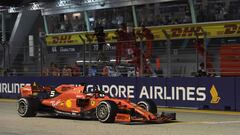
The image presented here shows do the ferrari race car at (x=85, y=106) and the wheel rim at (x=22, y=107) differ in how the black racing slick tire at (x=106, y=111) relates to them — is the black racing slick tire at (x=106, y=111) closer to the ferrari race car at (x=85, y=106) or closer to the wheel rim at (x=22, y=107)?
the ferrari race car at (x=85, y=106)

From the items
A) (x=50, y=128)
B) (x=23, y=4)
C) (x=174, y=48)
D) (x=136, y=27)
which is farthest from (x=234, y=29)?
(x=23, y=4)

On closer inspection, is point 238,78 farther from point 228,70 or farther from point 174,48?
point 174,48

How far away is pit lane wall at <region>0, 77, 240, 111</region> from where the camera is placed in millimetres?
17703

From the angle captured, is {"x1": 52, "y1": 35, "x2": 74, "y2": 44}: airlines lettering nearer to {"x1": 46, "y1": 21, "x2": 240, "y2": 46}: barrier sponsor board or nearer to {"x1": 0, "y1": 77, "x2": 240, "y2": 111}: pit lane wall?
{"x1": 46, "y1": 21, "x2": 240, "y2": 46}: barrier sponsor board

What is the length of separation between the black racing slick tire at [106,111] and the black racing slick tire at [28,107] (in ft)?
8.03

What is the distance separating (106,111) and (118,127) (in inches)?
31.8

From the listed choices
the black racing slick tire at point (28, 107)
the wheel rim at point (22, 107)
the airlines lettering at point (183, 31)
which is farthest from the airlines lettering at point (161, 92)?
the airlines lettering at point (183, 31)

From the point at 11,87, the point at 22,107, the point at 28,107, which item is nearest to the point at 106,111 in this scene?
the point at 28,107

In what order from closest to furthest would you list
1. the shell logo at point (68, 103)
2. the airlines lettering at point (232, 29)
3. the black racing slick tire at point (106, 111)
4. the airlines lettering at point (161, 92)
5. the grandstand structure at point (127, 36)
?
the black racing slick tire at point (106, 111) < the shell logo at point (68, 103) < the airlines lettering at point (161, 92) < the grandstand structure at point (127, 36) < the airlines lettering at point (232, 29)

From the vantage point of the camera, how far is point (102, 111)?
13992 millimetres

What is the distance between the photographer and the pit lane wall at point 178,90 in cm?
1770

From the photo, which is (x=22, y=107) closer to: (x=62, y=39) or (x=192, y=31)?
(x=192, y=31)

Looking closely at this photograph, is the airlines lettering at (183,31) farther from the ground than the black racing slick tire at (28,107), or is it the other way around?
the airlines lettering at (183,31)

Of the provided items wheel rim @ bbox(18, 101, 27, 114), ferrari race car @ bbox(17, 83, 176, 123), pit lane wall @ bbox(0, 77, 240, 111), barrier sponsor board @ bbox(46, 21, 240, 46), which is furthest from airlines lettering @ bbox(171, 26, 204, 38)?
wheel rim @ bbox(18, 101, 27, 114)
